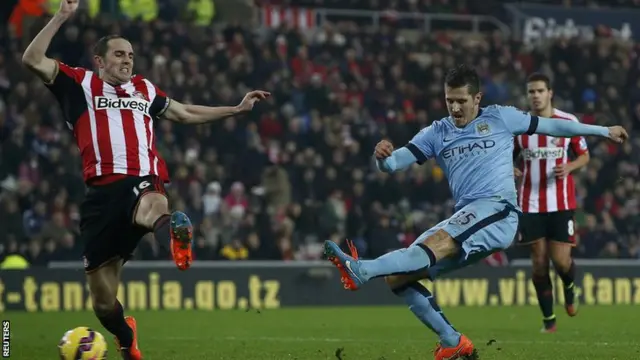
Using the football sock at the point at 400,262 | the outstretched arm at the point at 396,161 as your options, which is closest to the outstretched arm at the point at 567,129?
the outstretched arm at the point at 396,161

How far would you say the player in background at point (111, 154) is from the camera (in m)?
8.93

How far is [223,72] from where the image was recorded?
22.5 m

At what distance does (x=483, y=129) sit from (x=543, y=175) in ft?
14.8

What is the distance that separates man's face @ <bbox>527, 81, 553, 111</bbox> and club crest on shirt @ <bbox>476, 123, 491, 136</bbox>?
4224mm

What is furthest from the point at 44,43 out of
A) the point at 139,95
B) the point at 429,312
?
the point at 429,312

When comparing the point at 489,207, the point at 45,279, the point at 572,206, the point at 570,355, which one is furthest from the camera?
the point at 45,279

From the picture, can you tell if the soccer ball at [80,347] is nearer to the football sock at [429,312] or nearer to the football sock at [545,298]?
the football sock at [429,312]

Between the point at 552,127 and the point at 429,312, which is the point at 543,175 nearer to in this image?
the point at 552,127

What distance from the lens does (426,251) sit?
28.5 feet

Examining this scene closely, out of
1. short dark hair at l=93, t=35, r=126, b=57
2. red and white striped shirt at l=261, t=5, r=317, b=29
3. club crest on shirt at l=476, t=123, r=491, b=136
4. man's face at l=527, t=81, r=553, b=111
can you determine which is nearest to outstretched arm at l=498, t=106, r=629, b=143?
club crest on shirt at l=476, t=123, r=491, b=136

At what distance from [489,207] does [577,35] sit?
19.7 m

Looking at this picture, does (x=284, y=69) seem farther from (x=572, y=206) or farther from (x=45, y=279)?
(x=572, y=206)

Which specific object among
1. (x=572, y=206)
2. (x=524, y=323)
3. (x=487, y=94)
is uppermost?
(x=487, y=94)

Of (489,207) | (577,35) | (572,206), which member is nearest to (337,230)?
(572,206)
